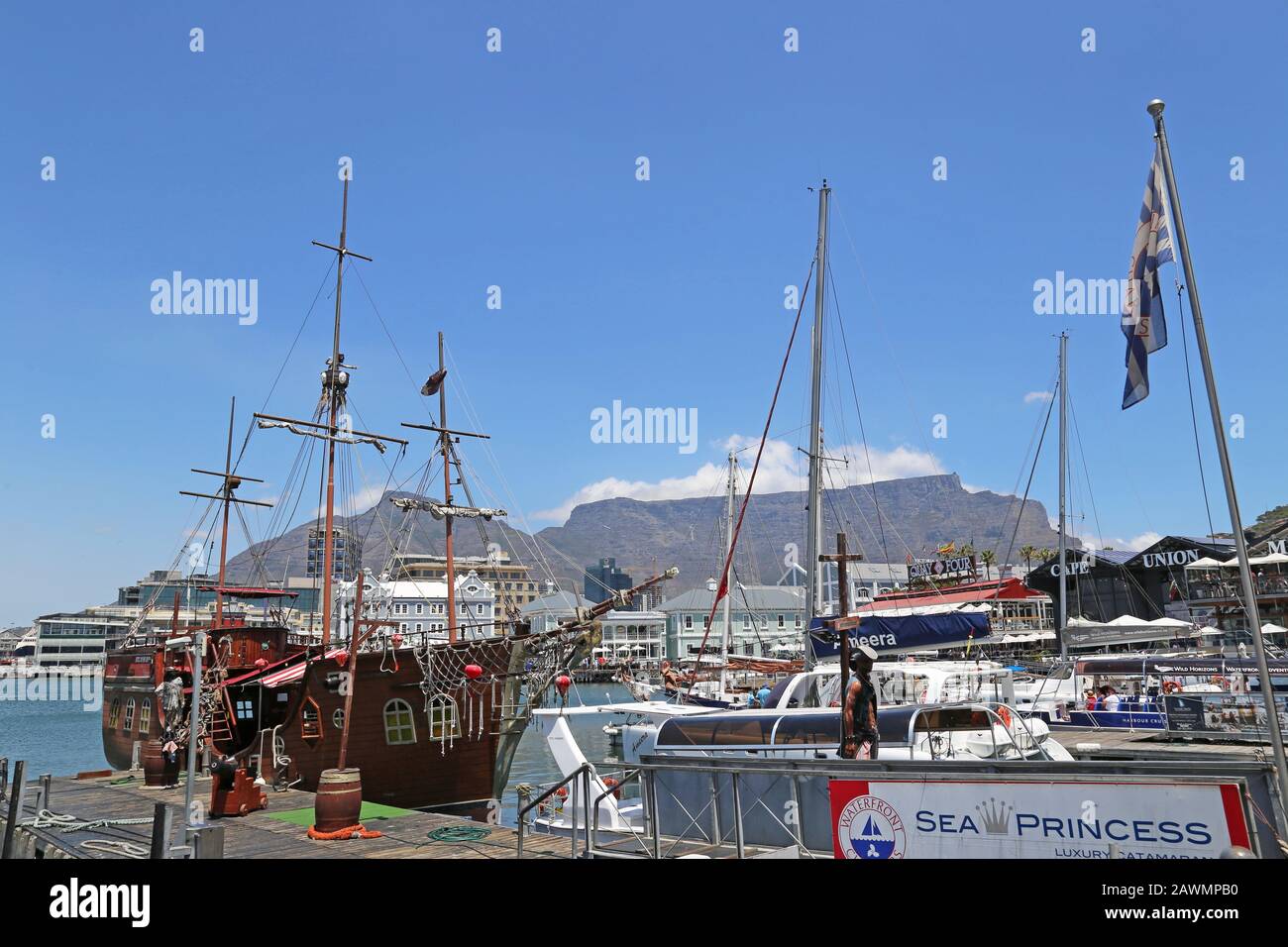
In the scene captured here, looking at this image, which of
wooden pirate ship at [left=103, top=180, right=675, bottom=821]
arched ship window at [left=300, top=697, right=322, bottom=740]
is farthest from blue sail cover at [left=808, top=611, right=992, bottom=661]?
arched ship window at [left=300, top=697, right=322, bottom=740]

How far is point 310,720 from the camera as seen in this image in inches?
939

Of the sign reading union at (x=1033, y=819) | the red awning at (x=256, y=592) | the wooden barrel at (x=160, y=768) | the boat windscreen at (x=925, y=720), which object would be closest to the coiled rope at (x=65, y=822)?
the wooden barrel at (x=160, y=768)

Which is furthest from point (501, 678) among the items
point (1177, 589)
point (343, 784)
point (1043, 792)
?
point (1177, 589)

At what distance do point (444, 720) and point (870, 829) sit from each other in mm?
17690

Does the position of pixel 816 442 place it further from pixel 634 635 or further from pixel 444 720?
pixel 634 635

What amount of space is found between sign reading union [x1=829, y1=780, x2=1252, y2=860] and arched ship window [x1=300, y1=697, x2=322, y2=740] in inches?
701

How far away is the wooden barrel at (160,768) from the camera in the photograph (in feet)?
70.5

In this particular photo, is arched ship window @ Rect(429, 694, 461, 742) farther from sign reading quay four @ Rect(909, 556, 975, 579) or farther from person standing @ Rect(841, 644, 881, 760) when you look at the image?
sign reading quay four @ Rect(909, 556, 975, 579)

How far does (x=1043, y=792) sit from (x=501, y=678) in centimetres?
1910

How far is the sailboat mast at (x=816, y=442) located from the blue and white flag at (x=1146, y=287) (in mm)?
13349

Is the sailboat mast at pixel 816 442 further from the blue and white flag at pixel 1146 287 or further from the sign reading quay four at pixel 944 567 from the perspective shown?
the sign reading quay four at pixel 944 567
